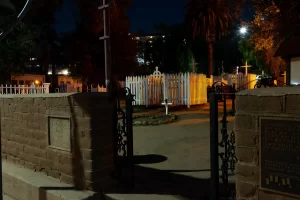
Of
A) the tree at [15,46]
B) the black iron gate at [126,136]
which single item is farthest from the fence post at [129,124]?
the tree at [15,46]

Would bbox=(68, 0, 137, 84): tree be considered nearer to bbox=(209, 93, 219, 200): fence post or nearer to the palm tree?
the palm tree

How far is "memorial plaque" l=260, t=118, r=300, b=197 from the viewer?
9.04ft

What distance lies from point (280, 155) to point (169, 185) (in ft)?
7.63

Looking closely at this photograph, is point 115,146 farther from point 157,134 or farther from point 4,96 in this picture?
point 157,134

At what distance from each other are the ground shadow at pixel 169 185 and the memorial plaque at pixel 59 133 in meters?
1.03

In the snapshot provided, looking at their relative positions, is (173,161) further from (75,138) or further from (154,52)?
(154,52)

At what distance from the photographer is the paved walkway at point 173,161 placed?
4.65 m

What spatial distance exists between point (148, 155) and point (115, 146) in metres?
2.22

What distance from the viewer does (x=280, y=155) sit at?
9.34 ft

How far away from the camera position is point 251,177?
3.07m

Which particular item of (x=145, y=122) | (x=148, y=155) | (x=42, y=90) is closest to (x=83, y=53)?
(x=42, y=90)

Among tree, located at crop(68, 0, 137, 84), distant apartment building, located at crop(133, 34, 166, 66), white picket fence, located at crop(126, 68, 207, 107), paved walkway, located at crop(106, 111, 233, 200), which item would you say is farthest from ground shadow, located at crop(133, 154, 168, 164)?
distant apartment building, located at crop(133, 34, 166, 66)

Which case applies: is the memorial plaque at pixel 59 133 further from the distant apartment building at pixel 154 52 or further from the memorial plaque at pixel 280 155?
the distant apartment building at pixel 154 52

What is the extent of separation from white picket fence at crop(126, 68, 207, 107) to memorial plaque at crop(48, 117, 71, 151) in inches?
461
